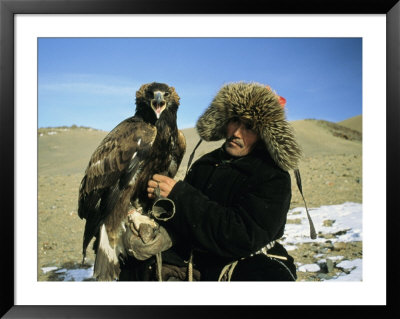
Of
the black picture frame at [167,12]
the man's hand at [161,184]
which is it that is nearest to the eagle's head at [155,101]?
the man's hand at [161,184]

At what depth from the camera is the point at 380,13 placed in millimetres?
2092

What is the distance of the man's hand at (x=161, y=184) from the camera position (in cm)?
194

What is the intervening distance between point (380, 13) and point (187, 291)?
202 centimetres

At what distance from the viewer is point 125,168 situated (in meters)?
2.01

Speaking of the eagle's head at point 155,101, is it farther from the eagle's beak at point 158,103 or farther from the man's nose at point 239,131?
the man's nose at point 239,131

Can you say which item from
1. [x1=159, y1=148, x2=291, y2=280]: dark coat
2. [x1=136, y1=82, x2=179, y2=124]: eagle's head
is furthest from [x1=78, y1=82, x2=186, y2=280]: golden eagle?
[x1=159, y1=148, x2=291, y2=280]: dark coat

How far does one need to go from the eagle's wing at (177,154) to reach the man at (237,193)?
0.42ft

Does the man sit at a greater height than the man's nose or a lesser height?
lesser

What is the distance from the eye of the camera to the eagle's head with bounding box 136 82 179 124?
78.7 inches

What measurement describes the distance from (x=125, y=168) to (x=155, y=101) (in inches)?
16.6

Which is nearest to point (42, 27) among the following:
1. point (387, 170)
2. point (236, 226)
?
point (236, 226)

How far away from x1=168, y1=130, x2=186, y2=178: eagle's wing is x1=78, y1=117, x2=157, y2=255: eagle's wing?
0.19 m

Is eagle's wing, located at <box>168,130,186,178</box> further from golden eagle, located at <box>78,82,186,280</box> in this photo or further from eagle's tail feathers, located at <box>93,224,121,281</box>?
eagle's tail feathers, located at <box>93,224,121,281</box>

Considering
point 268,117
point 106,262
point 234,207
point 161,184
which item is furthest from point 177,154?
point 106,262
